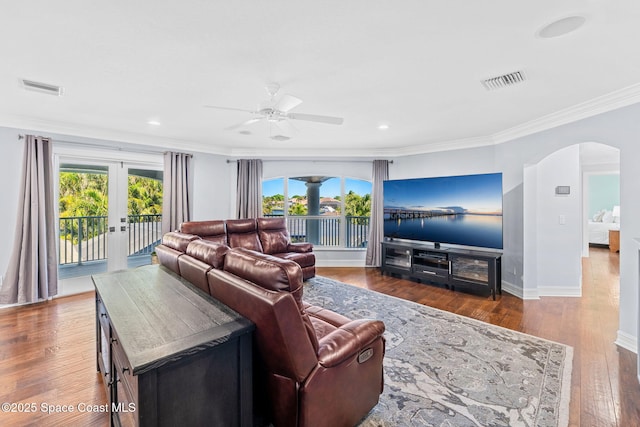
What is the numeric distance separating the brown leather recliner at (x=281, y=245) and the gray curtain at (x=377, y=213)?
146cm

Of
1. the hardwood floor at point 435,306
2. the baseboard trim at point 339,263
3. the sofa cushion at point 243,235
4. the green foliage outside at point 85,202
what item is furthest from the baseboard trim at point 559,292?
the green foliage outside at point 85,202

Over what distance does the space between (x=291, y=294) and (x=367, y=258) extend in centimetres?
474

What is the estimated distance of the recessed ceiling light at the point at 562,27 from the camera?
1772 mm

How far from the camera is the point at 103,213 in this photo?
15.1ft

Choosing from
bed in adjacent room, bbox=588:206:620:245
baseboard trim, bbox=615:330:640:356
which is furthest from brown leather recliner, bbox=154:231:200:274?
bed in adjacent room, bbox=588:206:620:245

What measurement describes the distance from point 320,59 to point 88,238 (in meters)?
4.67

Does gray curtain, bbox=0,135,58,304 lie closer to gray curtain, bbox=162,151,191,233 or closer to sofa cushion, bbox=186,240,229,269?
gray curtain, bbox=162,151,191,233

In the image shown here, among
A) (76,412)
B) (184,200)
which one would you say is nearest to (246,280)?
(76,412)

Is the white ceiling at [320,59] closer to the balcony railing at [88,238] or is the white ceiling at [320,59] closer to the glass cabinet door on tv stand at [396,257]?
the balcony railing at [88,238]

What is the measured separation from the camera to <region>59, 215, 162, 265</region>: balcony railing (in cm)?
443

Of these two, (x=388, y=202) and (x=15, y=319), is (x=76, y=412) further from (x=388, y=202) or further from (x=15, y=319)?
(x=388, y=202)

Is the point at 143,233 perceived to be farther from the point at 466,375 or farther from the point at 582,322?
the point at 582,322

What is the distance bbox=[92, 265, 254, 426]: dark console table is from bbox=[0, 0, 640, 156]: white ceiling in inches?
69.4

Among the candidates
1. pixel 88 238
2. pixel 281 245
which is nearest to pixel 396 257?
pixel 281 245
